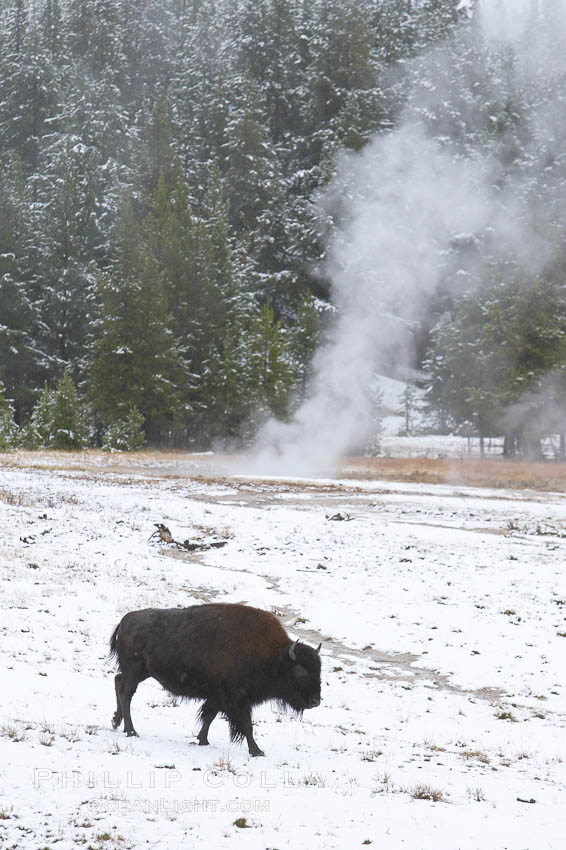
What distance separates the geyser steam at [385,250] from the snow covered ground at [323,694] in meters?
31.6

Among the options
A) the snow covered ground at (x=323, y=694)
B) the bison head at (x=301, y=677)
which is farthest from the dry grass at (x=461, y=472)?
the bison head at (x=301, y=677)

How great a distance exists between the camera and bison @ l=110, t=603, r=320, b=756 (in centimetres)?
673

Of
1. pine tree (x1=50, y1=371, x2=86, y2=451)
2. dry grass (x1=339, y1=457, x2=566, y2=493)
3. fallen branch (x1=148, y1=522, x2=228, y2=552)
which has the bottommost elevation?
fallen branch (x1=148, y1=522, x2=228, y2=552)

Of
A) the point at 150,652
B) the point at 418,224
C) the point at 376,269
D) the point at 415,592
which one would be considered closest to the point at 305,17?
the point at 418,224

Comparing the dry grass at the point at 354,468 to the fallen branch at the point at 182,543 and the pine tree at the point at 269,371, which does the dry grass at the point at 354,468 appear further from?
the fallen branch at the point at 182,543

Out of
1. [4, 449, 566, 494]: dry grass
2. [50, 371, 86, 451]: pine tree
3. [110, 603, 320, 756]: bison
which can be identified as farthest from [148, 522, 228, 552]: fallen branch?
[50, 371, 86, 451]: pine tree

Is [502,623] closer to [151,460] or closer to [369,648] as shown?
[369,648]

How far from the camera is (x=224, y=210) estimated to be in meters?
80.7

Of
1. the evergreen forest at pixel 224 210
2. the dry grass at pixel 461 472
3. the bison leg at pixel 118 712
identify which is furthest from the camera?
the evergreen forest at pixel 224 210

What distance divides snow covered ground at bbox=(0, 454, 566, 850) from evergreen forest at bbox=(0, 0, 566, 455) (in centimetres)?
3891

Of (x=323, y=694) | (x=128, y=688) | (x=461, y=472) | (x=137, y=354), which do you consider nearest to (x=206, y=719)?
(x=128, y=688)

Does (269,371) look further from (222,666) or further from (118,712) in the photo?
(222,666)

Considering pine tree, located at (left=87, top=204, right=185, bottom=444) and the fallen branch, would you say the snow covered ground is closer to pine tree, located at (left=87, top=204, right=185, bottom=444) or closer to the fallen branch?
the fallen branch

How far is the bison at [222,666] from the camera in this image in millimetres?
6727
